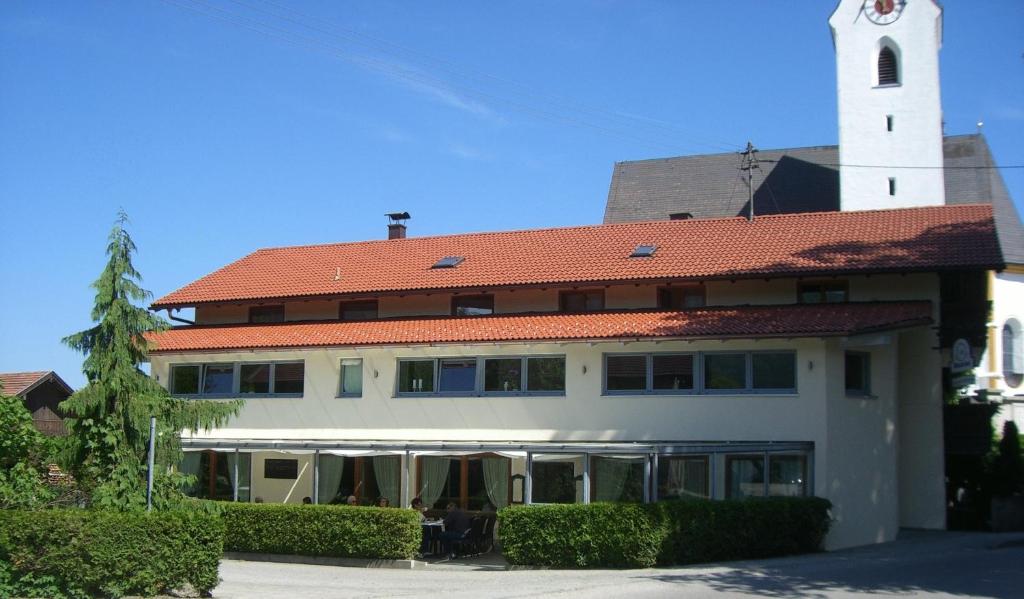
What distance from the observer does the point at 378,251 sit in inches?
1369

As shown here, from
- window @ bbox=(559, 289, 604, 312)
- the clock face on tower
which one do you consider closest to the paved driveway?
window @ bbox=(559, 289, 604, 312)

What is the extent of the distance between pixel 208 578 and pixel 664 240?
59.4 feet

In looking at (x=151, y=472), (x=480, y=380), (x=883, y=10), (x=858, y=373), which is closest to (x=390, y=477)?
(x=480, y=380)

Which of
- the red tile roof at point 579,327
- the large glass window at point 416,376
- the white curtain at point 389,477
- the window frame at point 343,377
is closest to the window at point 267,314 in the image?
the red tile roof at point 579,327

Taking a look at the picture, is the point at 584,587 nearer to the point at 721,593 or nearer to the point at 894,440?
the point at 721,593

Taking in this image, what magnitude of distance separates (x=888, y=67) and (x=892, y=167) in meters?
3.98

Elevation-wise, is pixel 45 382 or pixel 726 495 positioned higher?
pixel 45 382

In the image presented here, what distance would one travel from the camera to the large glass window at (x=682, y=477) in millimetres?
23328

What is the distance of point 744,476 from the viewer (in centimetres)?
2406

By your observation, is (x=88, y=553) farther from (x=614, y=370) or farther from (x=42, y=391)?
(x=42, y=391)

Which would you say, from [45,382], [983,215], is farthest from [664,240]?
[45,382]

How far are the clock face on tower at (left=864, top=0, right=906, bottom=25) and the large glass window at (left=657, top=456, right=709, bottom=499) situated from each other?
2670 centimetres

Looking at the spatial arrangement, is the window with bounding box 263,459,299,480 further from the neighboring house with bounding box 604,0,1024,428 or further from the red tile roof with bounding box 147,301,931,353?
the neighboring house with bounding box 604,0,1024,428

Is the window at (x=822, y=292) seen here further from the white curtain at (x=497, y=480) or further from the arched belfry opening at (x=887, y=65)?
the arched belfry opening at (x=887, y=65)
